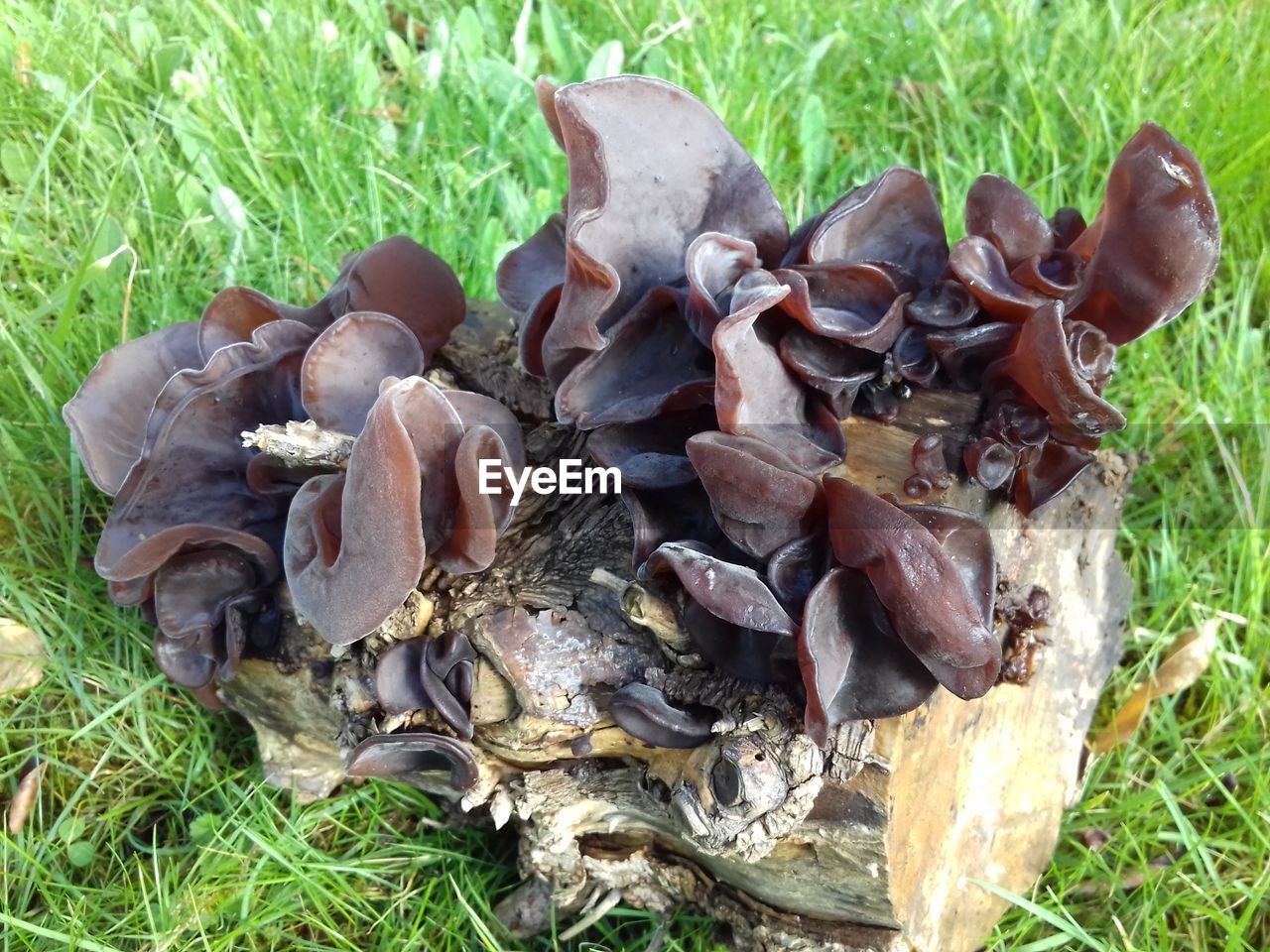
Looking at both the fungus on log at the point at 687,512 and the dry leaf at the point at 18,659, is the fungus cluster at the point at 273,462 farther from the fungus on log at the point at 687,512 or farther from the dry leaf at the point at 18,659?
the dry leaf at the point at 18,659

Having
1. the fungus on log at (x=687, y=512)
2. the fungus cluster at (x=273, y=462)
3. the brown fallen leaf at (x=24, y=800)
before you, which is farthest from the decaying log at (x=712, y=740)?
the brown fallen leaf at (x=24, y=800)

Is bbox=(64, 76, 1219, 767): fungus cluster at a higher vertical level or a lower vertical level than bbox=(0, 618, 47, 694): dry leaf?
higher

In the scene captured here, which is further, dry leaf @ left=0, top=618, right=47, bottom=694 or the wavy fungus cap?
dry leaf @ left=0, top=618, right=47, bottom=694

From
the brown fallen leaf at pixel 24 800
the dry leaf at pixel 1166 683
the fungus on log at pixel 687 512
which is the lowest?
the dry leaf at pixel 1166 683

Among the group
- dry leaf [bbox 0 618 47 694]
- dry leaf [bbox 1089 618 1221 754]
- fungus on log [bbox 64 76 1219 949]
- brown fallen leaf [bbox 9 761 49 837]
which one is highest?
fungus on log [bbox 64 76 1219 949]

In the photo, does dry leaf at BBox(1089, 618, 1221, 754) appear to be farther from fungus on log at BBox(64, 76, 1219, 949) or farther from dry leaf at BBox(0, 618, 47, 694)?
dry leaf at BBox(0, 618, 47, 694)

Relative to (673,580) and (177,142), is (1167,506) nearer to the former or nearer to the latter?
(673,580)

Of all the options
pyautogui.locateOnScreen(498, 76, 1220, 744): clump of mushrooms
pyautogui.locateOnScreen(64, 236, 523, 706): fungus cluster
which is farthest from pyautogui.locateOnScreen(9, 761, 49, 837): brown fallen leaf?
pyautogui.locateOnScreen(498, 76, 1220, 744): clump of mushrooms
